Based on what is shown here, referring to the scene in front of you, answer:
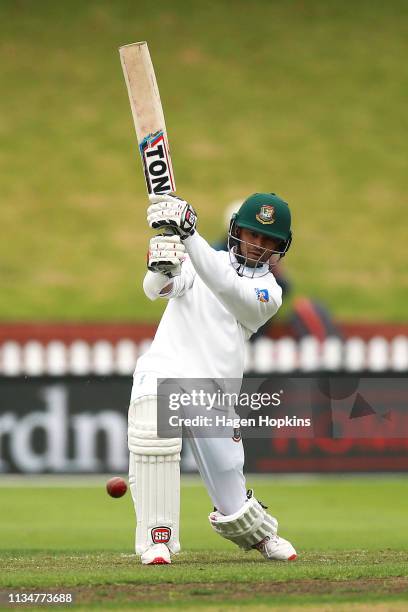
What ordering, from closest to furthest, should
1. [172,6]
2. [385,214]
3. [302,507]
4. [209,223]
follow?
[302,507] < [209,223] < [385,214] < [172,6]

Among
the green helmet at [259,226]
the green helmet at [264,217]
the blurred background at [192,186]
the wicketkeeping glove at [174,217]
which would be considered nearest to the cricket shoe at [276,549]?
the green helmet at [259,226]

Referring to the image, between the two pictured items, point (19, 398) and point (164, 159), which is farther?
point (19, 398)

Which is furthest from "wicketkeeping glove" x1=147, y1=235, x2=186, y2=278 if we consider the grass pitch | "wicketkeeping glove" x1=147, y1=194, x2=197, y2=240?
the grass pitch

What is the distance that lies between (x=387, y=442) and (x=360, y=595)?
6.45 m

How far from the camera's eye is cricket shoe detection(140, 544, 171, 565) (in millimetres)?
5891

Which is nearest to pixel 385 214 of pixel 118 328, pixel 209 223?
pixel 209 223

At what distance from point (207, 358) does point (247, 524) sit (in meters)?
0.80

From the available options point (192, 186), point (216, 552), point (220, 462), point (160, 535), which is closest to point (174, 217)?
point (220, 462)

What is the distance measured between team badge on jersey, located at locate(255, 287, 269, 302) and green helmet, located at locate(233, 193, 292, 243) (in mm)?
270

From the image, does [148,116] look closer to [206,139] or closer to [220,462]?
[220,462]

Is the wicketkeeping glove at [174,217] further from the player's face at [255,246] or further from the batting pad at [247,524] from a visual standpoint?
the batting pad at [247,524]

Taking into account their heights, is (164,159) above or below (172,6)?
below

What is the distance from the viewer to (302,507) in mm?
9797

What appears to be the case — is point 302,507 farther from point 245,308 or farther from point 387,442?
point 245,308
